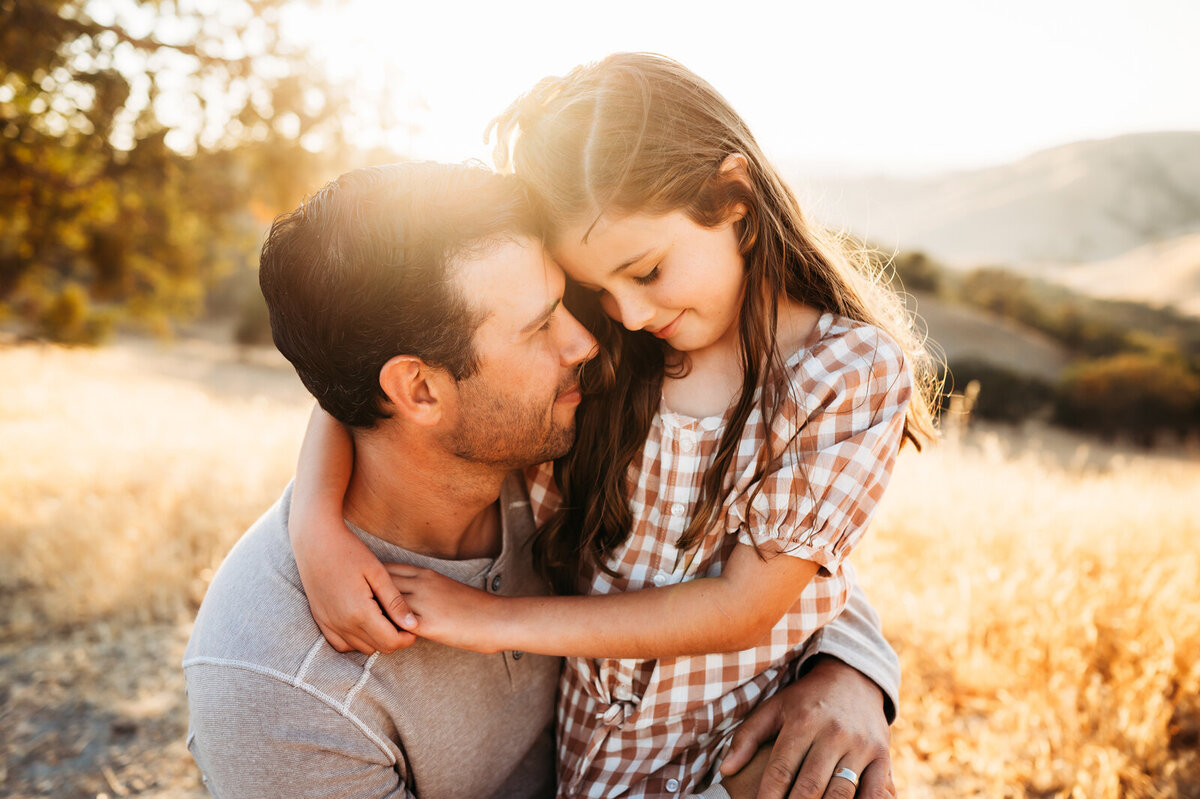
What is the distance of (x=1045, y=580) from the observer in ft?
11.3

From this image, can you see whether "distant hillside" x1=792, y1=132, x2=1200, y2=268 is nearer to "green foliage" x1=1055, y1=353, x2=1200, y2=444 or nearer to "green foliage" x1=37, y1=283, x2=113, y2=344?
"green foliage" x1=1055, y1=353, x2=1200, y2=444

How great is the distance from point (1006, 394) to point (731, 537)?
19.0m

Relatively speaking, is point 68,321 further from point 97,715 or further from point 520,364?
point 520,364

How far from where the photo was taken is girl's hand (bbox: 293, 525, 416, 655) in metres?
1.67

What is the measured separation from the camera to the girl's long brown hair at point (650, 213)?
1.86 m

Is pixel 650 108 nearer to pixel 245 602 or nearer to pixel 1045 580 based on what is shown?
pixel 245 602

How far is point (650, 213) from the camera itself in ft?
6.14

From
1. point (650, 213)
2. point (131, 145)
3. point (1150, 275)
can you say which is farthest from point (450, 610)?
point (1150, 275)

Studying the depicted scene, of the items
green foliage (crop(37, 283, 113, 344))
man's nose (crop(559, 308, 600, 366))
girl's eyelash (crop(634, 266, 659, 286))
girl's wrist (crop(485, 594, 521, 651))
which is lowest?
green foliage (crop(37, 283, 113, 344))

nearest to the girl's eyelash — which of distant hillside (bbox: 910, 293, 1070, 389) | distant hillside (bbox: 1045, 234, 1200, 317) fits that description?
distant hillside (bbox: 910, 293, 1070, 389)

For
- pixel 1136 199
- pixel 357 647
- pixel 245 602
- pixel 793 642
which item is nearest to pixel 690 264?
pixel 793 642

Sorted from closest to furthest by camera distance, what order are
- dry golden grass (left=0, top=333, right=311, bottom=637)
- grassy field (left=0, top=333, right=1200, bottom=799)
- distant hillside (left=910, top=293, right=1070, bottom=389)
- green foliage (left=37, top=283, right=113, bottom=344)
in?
1. grassy field (left=0, top=333, right=1200, bottom=799)
2. dry golden grass (left=0, top=333, right=311, bottom=637)
3. green foliage (left=37, top=283, right=113, bottom=344)
4. distant hillside (left=910, top=293, right=1070, bottom=389)

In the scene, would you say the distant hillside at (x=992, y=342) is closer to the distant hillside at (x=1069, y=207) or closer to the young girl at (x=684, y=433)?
the distant hillside at (x=1069, y=207)

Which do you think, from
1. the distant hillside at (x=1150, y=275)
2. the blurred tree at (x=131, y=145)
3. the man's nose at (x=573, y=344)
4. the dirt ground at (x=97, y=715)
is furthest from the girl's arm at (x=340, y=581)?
the distant hillside at (x=1150, y=275)
